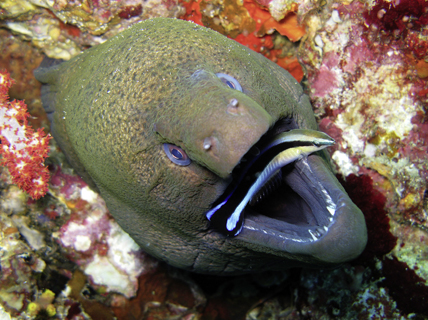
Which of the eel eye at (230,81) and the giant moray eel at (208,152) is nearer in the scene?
the giant moray eel at (208,152)

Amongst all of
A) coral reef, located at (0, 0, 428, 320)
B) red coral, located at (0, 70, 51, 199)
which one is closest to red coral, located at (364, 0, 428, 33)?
coral reef, located at (0, 0, 428, 320)

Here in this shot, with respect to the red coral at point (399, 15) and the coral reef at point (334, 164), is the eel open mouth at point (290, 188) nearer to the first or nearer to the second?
the coral reef at point (334, 164)

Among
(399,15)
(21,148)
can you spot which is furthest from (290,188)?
(21,148)

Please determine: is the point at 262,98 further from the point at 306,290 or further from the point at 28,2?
the point at 28,2

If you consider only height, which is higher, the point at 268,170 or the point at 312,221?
the point at 268,170

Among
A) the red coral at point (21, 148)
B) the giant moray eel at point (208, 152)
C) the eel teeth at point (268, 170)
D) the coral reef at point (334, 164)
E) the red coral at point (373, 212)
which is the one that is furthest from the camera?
the red coral at point (21, 148)

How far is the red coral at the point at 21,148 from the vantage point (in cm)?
330

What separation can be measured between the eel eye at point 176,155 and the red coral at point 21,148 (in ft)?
7.33

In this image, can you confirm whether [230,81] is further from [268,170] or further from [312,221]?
[312,221]

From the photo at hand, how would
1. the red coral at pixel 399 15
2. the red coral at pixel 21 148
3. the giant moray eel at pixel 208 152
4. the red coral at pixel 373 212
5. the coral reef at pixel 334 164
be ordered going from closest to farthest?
the giant moray eel at pixel 208 152 → the red coral at pixel 399 15 → the coral reef at pixel 334 164 → the red coral at pixel 373 212 → the red coral at pixel 21 148

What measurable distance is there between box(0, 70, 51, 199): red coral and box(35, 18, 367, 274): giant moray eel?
1026 mm

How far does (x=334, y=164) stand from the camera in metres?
3.14

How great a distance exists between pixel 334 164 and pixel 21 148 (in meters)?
3.52

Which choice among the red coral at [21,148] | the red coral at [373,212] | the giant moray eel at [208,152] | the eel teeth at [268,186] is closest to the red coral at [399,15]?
the giant moray eel at [208,152]
